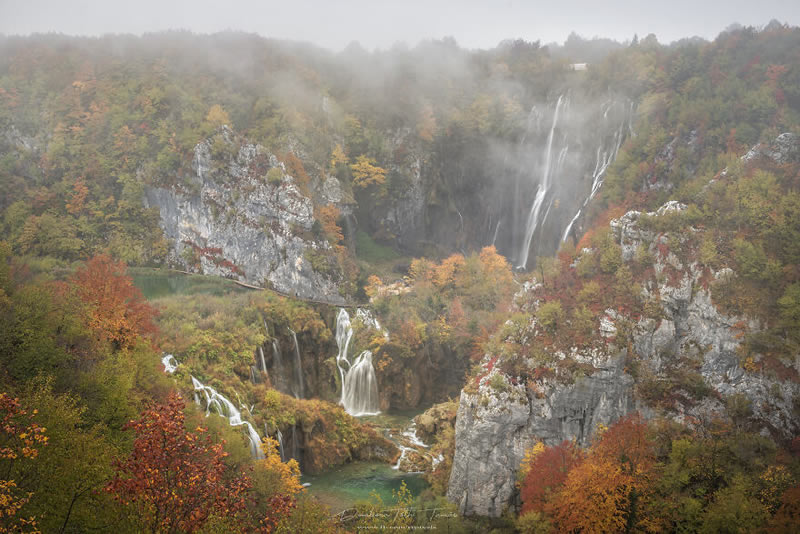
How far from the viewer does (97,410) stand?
1566cm

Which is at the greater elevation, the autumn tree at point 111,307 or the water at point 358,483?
the autumn tree at point 111,307

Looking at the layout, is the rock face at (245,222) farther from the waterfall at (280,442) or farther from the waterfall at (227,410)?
the waterfall at (227,410)

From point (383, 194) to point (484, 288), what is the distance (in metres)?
22.6

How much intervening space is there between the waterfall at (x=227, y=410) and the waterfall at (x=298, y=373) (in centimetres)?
1085

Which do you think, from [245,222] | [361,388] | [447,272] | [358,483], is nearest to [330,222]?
[245,222]

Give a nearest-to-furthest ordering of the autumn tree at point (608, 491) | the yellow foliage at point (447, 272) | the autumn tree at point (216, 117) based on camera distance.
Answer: the autumn tree at point (608, 491), the yellow foliage at point (447, 272), the autumn tree at point (216, 117)

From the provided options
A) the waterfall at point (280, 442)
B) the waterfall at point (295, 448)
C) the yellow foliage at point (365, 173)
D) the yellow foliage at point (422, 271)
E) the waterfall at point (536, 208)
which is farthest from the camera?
the yellow foliage at point (365, 173)

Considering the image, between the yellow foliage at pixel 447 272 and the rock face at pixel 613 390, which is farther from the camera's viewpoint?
the yellow foliage at pixel 447 272

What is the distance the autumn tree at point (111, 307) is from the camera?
2211 cm

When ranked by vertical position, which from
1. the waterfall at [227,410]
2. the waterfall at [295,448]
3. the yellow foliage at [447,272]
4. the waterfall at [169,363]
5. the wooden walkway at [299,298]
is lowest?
the waterfall at [295,448]

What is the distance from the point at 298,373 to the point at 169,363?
1182cm

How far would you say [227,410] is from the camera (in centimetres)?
2739

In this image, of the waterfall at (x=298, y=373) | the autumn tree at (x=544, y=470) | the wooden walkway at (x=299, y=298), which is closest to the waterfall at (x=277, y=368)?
the waterfall at (x=298, y=373)

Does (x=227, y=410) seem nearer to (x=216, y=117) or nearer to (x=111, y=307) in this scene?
(x=111, y=307)
